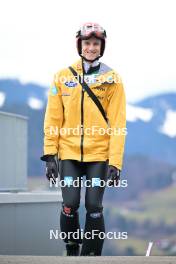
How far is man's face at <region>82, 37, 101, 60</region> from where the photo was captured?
311 inches

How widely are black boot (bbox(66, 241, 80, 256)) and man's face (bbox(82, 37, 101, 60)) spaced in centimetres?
155

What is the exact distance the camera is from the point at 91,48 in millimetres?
7895

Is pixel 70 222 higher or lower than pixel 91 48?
lower

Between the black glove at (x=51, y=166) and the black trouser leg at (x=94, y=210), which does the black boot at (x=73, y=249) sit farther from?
the black glove at (x=51, y=166)

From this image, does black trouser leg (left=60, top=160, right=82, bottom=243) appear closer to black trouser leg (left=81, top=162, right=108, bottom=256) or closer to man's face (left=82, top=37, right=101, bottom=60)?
black trouser leg (left=81, top=162, right=108, bottom=256)

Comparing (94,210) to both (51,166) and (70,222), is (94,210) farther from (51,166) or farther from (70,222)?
(51,166)

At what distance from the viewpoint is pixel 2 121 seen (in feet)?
33.7

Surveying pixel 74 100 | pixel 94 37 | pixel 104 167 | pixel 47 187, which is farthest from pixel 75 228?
pixel 47 187

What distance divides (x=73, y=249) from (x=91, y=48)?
5.51 ft

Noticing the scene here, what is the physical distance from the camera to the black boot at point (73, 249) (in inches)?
316

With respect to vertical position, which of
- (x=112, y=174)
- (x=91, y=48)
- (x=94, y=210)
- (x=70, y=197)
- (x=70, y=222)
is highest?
(x=91, y=48)

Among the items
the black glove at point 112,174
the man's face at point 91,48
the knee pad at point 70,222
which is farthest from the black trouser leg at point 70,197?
the man's face at point 91,48

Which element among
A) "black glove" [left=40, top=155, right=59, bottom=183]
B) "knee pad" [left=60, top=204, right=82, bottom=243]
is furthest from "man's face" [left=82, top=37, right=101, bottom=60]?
"knee pad" [left=60, top=204, right=82, bottom=243]

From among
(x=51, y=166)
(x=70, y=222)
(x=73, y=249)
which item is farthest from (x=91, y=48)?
(x=73, y=249)
